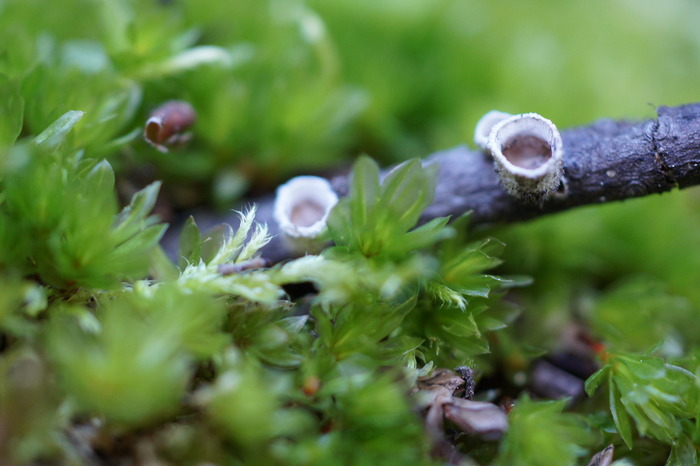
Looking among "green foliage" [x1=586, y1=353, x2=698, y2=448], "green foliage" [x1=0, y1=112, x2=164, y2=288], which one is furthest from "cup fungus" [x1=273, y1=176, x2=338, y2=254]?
"green foliage" [x1=586, y1=353, x2=698, y2=448]

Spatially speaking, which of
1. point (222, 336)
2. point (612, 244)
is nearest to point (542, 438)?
point (222, 336)

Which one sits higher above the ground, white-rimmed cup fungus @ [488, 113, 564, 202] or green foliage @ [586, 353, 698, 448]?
white-rimmed cup fungus @ [488, 113, 564, 202]

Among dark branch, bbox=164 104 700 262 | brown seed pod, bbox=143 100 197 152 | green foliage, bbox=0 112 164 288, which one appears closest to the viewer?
green foliage, bbox=0 112 164 288

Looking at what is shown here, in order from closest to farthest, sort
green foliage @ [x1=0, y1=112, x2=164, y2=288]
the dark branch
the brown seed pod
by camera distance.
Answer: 1. green foliage @ [x1=0, y1=112, x2=164, y2=288]
2. the dark branch
3. the brown seed pod

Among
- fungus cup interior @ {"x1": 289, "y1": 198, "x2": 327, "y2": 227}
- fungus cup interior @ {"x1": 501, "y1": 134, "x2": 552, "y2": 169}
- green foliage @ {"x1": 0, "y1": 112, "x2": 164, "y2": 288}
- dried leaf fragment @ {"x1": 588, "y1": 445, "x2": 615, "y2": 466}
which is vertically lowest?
dried leaf fragment @ {"x1": 588, "y1": 445, "x2": 615, "y2": 466}

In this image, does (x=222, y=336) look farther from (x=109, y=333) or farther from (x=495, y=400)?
(x=495, y=400)

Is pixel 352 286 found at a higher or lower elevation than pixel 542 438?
higher

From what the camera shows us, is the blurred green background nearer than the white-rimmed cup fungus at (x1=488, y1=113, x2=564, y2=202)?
No

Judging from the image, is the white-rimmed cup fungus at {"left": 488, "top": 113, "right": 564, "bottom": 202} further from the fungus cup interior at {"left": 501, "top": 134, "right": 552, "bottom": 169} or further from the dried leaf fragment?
the dried leaf fragment
